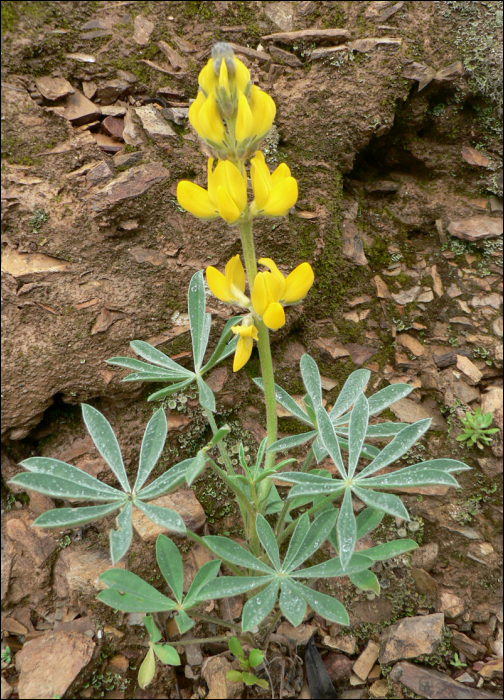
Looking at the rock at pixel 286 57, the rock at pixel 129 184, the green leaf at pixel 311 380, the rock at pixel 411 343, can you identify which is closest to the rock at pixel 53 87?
the rock at pixel 129 184

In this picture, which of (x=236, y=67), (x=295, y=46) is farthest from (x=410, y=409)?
(x=295, y=46)

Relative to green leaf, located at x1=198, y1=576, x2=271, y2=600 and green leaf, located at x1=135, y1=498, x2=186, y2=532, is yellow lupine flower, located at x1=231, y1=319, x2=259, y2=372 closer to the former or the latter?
green leaf, located at x1=135, y1=498, x2=186, y2=532

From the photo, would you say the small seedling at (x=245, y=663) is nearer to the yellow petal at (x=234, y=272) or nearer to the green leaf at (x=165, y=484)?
the green leaf at (x=165, y=484)

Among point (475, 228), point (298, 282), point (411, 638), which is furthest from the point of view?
point (475, 228)

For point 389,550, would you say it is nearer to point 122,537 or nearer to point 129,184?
point 122,537

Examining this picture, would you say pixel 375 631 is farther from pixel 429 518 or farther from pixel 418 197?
pixel 418 197

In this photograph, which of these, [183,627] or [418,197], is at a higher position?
[418,197]

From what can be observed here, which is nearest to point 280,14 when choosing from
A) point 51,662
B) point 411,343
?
point 411,343
